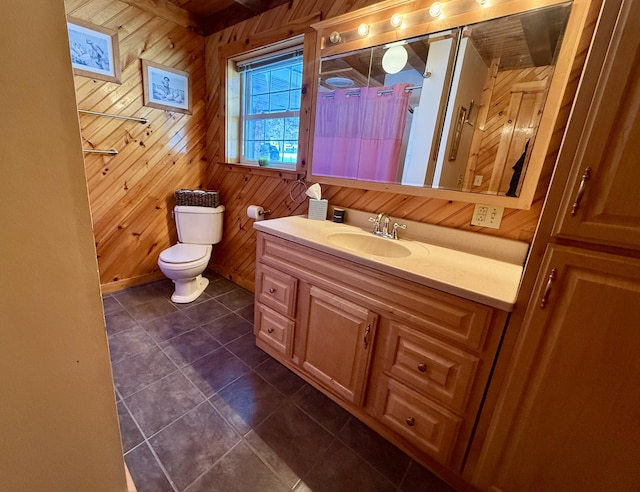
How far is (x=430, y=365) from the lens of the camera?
1.09 m

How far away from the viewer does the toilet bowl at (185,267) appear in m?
2.19

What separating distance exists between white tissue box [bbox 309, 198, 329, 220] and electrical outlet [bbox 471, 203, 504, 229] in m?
0.88

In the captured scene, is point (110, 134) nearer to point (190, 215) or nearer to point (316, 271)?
point (190, 215)

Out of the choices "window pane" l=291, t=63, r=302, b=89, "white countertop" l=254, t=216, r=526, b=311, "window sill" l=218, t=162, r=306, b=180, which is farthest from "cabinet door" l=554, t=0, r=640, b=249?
"window pane" l=291, t=63, r=302, b=89

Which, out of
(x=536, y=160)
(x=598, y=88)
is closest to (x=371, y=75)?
(x=536, y=160)

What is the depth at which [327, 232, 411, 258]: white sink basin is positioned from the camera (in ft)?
4.99

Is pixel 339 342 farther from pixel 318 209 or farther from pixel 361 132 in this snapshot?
pixel 361 132

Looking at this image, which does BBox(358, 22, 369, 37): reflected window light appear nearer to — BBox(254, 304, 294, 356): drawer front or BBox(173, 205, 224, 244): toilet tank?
BBox(254, 304, 294, 356): drawer front

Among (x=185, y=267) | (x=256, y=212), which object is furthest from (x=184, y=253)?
(x=256, y=212)

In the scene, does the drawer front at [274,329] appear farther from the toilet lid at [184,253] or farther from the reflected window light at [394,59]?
the reflected window light at [394,59]

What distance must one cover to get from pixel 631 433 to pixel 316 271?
115 cm

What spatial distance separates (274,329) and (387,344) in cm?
76

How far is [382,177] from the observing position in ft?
5.53

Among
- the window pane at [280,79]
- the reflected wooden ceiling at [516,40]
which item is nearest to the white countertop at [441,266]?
the reflected wooden ceiling at [516,40]
